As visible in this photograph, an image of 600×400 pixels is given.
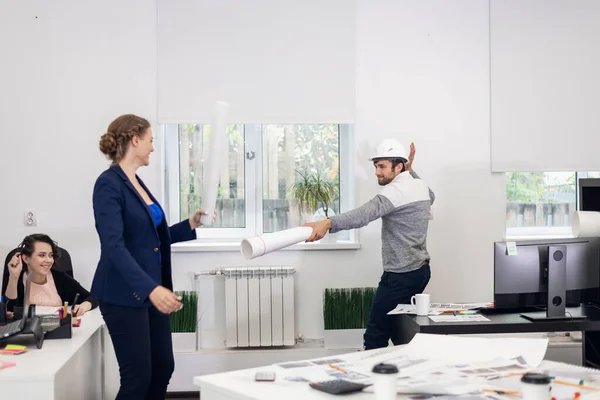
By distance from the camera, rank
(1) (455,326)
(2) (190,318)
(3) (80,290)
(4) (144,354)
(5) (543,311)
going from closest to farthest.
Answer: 1. (4) (144,354)
2. (1) (455,326)
3. (5) (543,311)
4. (3) (80,290)
5. (2) (190,318)

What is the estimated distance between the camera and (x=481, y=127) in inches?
195

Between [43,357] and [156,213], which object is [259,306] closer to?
[156,213]

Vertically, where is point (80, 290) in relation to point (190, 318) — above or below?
above

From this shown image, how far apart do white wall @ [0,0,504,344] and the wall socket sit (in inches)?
1.8

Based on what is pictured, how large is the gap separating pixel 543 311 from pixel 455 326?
61 cm

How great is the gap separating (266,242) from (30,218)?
2.60 m

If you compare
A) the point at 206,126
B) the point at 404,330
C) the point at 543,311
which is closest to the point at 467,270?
the point at 543,311

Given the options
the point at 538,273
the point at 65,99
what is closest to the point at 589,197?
the point at 538,273

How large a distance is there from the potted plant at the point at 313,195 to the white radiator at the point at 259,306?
42cm

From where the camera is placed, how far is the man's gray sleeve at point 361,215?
3.62m

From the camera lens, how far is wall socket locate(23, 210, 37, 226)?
4.69m

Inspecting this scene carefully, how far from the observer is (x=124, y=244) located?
2.89 metres

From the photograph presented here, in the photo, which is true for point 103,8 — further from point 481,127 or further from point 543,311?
point 543,311

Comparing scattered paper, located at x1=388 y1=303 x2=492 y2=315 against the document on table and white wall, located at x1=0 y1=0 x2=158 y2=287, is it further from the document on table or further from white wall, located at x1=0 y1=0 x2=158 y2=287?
white wall, located at x1=0 y1=0 x2=158 y2=287
